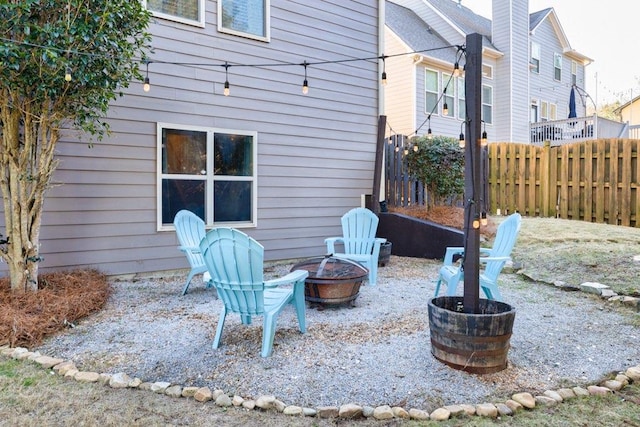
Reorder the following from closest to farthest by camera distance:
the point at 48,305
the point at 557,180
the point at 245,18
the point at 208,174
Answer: the point at 48,305 → the point at 208,174 → the point at 245,18 → the point at 557,180

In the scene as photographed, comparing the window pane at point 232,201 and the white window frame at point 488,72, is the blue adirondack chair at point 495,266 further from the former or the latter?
the white window frame at point 488,72

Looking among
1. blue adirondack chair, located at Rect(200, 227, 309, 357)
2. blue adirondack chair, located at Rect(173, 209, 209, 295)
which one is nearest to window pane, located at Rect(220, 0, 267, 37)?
blue adirondack chair, located at Rect(173, 209, 209, 295)

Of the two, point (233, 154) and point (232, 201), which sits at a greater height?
point (233, 154)

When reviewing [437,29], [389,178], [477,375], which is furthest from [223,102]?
[437,29]

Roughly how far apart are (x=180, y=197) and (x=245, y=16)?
110 inches

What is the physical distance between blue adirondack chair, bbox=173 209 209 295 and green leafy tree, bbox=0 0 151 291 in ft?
4.31

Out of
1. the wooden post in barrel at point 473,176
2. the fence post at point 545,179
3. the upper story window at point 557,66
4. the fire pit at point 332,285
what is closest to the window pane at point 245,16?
the fire pit at point 332,285

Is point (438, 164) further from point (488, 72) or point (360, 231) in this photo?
point (488, 72)

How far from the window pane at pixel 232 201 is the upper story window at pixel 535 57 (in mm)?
14608

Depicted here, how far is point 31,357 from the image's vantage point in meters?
2.95

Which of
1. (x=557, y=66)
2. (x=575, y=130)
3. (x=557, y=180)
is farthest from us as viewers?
(x=557, y=66)

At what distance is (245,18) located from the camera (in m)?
6.33

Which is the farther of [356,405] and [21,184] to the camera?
[21,184]

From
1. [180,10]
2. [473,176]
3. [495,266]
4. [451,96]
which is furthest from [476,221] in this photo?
[451,96]
